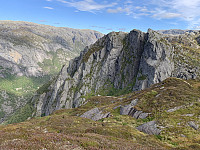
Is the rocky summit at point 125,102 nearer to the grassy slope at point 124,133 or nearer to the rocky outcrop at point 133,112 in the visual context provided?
the grassy slope at point 124,133

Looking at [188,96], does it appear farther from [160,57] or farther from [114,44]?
[114,44]

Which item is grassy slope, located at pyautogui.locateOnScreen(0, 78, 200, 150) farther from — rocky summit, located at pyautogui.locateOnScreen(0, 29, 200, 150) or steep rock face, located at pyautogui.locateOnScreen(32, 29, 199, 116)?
steep rock face, located at pyautogui.locateOnScreen(32, 29, 199, 116)

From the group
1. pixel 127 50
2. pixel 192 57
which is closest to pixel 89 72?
pixel 127 50

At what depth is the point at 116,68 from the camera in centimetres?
18250

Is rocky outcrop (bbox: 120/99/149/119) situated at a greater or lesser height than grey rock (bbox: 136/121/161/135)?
lesser

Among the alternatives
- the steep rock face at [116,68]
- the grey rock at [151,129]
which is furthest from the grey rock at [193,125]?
the steep rock face at [116,68]

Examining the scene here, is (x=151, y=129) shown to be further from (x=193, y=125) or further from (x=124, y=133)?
(x=193, y=125)

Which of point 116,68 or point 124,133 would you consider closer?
point 124,133

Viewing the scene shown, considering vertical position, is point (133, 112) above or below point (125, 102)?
above

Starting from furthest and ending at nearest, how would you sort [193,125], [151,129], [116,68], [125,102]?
[116,68]
[125,102]
[193,125]
[151,129]

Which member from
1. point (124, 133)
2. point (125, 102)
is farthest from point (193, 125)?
point (125, 102)

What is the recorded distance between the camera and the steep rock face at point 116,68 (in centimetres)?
13650

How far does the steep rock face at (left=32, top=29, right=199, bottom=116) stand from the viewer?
136m

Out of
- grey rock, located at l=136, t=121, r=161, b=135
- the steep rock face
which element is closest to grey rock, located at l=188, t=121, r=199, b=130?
grey rock, located at l=136, t=121, r=161, b=135
